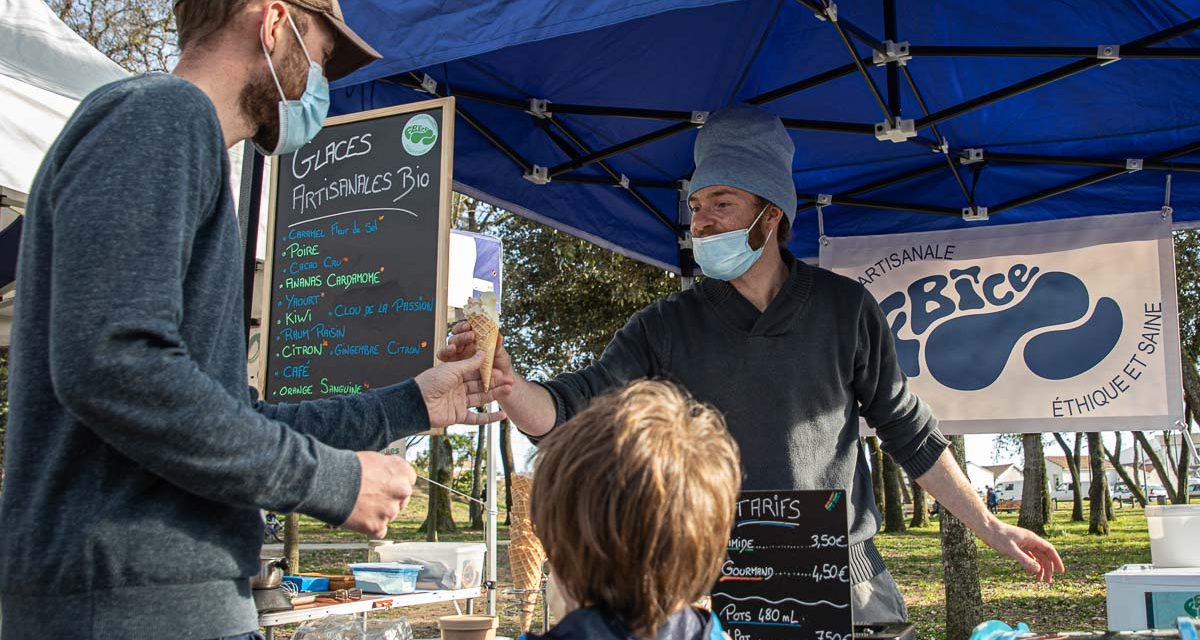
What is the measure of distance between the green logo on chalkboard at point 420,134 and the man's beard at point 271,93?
5.64ft

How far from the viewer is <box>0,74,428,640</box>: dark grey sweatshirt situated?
1.20 metres

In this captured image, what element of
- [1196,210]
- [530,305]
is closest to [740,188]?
[1196,210]

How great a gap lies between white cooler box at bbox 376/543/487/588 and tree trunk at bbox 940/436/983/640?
440cm

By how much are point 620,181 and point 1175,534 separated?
9.39ft

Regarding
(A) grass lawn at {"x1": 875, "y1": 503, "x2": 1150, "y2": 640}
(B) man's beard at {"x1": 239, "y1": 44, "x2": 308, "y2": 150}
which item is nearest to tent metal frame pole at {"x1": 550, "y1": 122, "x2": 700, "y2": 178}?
(B) man's beard at {"x1": 239, "y1": 44, "x2": 308, "y2": 150}

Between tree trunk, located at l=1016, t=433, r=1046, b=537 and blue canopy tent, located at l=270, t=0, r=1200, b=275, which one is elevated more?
blue canopy tent, located at l=270, t=0, r=1200, b=275

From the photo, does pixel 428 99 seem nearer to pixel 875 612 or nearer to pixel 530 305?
pixel 875 612

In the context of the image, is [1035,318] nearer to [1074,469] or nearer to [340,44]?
[340,44]

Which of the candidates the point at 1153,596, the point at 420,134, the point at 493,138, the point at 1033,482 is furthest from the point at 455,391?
the point at 1033,482

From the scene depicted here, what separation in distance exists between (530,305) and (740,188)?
1228 cm

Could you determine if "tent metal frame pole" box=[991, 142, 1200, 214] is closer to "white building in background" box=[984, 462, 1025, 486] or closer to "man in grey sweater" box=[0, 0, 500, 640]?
"man in grey sweater" box=[0, 0, 500, 640]

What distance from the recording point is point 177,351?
1.25 meters

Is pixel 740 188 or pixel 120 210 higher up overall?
pixel 740 188

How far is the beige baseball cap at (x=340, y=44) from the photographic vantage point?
1688mm
